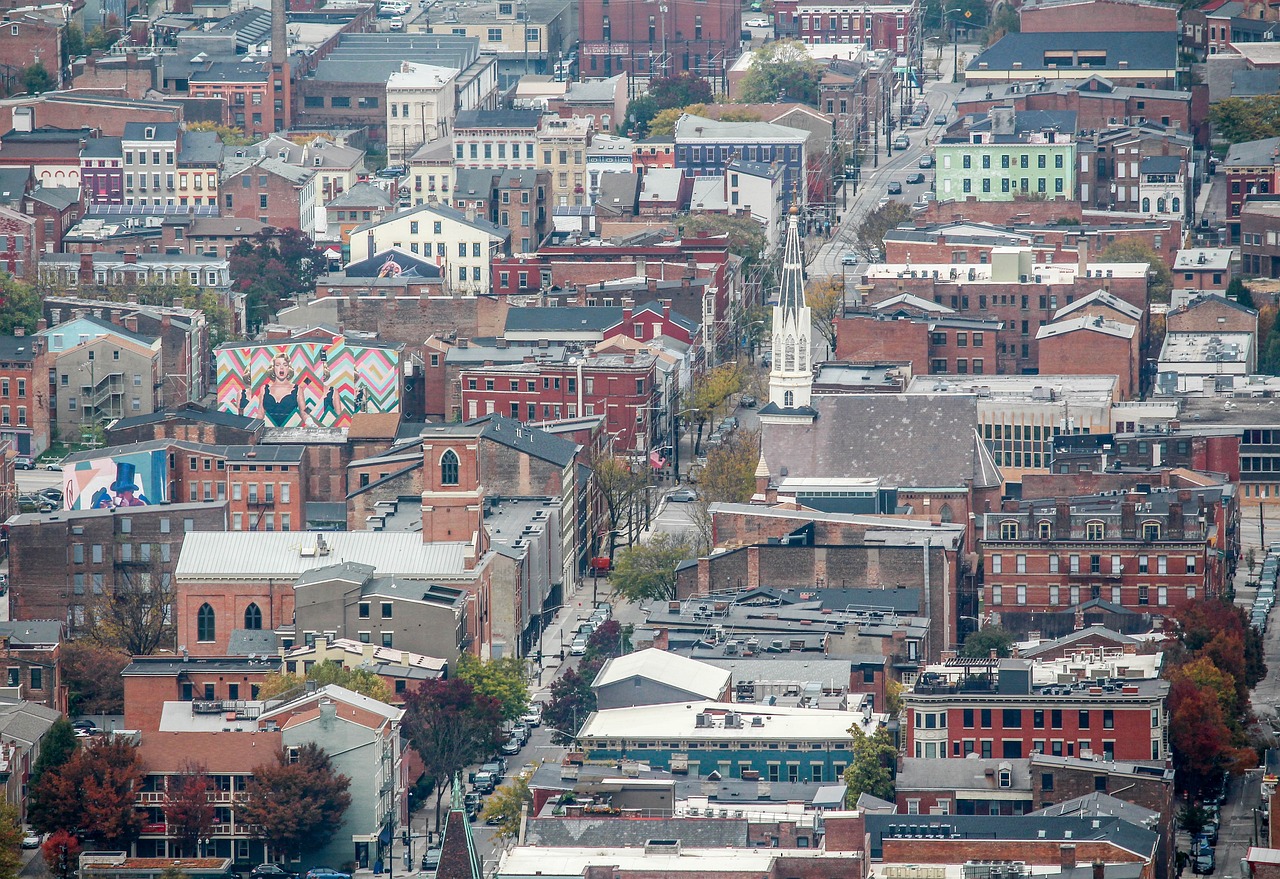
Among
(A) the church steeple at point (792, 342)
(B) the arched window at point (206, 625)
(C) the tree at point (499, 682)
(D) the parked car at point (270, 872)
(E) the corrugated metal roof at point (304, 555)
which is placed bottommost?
(D) the parked car at point (270, 872)

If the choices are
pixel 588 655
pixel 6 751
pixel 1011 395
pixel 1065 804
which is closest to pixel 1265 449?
pixel 1011 395

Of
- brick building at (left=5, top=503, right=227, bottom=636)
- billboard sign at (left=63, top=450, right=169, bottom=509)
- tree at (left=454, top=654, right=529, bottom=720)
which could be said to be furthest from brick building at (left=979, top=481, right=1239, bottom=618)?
billboard sign at (left=63, top=450, right=169, bottom=509)

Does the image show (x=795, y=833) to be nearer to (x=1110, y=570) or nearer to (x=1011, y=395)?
(x=1110, y=570)

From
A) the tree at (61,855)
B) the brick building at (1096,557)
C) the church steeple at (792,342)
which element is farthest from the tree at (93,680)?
the church steeple at (792,342)

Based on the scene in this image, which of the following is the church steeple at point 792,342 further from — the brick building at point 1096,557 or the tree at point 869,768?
the tree at point 869,768

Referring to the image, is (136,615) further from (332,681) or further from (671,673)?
(671,673)
